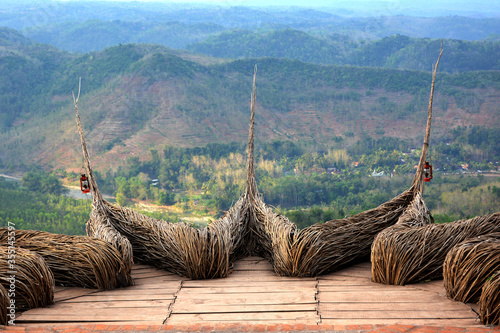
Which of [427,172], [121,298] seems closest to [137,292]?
[121,298]

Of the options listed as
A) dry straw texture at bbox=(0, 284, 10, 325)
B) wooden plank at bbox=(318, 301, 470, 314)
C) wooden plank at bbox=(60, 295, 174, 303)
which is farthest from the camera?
wooden plank at bbox=(60, 295, 174, 303)

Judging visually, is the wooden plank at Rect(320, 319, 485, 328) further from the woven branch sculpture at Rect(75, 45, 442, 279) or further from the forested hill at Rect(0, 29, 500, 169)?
the forested hill at Rect(0, 29, 500, 169)

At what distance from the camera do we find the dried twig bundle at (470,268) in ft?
8.00

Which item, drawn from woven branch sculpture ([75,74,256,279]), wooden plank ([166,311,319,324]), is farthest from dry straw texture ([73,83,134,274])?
wooden plank ([166,311,319,324])

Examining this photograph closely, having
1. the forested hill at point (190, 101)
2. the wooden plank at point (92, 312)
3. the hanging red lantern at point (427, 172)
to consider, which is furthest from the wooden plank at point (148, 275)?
the forested hill at point (190, 101)

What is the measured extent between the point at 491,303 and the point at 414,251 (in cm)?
80

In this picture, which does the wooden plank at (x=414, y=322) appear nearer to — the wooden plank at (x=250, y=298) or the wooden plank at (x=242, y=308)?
the wooden plank at (x=242, y=308)

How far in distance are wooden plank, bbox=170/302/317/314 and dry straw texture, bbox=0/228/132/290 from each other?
0.58m

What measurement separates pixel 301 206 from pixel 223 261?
475 inches

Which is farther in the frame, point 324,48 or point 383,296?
point 324,48

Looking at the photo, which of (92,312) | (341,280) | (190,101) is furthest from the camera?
(190,101)

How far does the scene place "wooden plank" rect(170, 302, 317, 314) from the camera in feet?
8.17

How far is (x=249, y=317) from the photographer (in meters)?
2.37

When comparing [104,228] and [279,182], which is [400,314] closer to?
[104,228]
